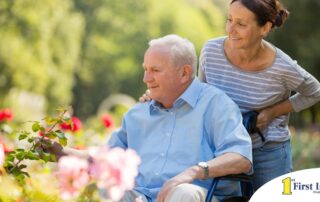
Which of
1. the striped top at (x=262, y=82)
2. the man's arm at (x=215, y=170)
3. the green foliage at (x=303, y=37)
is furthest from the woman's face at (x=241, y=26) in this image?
the green foliage at (x=303, y=37)

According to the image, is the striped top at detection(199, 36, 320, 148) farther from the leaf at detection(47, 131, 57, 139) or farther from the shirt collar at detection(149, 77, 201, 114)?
the leaf at detection(47, 131, 57, 139)

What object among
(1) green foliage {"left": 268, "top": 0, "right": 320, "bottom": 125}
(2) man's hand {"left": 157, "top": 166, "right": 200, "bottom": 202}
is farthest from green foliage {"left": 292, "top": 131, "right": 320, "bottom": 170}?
(1) green foliage {"left": 268, "top": 0, "right": 320, "bottom": 125}

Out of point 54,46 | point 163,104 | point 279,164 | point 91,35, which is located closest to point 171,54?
point 163,104

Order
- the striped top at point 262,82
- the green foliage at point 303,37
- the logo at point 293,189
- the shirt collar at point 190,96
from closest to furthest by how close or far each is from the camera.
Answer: the logo at point 293,189
the shirt collar at point 190,96
the striped top at point 262,82
the green foliage at point 303,37

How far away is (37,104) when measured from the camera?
27.1 metres

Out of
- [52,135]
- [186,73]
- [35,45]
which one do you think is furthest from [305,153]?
[35,45]

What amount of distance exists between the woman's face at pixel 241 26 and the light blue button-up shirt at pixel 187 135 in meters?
0.27

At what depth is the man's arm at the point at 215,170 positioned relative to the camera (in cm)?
392

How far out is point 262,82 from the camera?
4.59m

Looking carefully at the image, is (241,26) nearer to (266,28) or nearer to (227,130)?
(266,28)

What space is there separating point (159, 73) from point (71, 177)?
5.47 feet

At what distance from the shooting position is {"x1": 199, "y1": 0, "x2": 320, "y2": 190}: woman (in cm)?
454

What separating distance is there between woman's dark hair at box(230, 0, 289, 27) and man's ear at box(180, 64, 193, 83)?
16.0 inches

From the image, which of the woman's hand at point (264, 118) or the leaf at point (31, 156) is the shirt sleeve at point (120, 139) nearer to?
the woman's hand at point (264, 118)
